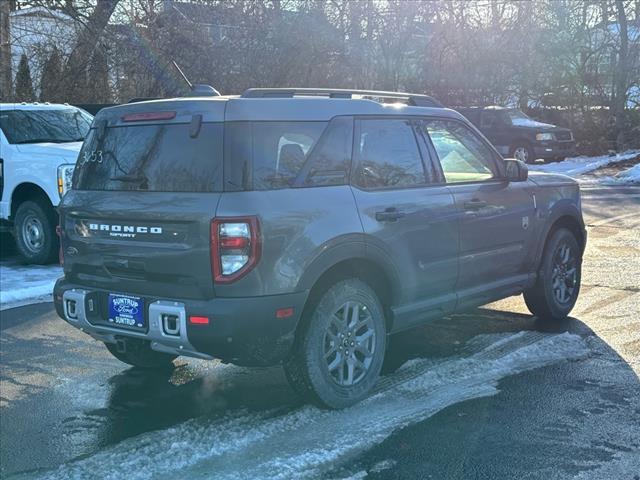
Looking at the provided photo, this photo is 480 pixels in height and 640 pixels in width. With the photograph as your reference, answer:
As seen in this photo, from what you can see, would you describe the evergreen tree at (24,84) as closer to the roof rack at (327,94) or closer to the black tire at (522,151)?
the roof rack at (327,94)

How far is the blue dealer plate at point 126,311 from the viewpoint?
4.25m

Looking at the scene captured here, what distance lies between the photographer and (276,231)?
4039 mm

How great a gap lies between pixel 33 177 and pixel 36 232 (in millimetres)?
716

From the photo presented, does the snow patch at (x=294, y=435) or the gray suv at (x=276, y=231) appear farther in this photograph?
the gray suv at (x=276, y=231)

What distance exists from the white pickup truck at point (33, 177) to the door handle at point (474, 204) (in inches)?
215

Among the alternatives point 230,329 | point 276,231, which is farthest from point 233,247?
point 230,329

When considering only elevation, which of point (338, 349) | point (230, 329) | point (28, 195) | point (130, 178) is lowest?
point (338, 349)

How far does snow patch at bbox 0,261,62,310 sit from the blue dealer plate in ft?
12.0

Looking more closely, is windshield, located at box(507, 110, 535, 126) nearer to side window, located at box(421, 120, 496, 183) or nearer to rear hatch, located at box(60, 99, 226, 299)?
side window, located at box(421, 120, 496, 183)

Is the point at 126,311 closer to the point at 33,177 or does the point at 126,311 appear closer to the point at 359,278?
the point at 359,278

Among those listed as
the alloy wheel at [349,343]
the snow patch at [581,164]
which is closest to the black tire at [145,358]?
the alloy wheel at [349,343]

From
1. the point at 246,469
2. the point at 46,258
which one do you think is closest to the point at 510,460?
the point at 246,469

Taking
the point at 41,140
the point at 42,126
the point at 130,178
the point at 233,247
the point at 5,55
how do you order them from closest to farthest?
the point at 233,247, the point at 130,178, the point at 41,140, the point at 42,126, the point at 5,55

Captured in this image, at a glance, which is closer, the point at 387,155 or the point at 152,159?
the point at 152,159
